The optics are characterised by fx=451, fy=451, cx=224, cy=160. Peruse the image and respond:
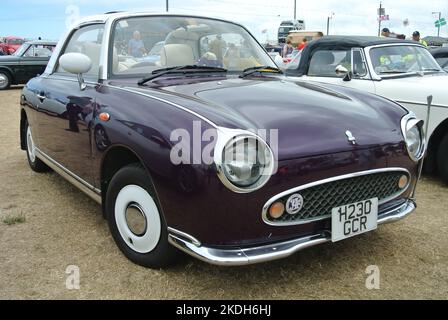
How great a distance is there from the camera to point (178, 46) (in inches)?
136

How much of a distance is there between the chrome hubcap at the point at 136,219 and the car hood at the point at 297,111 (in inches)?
26.3

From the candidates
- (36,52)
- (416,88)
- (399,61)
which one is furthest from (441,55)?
(36,52)

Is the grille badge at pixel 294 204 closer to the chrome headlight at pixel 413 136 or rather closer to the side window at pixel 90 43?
the chrome headlight at pixel 413 136

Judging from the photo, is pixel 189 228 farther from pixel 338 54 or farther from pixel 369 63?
pixel 338 54

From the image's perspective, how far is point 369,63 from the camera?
205 inches

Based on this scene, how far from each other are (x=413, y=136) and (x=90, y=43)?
2.53 metres

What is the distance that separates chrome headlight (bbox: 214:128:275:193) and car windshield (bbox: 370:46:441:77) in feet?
11.5

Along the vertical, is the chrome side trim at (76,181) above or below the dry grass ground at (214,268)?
above

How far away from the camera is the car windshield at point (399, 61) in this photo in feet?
17.2

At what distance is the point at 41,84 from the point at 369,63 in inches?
140

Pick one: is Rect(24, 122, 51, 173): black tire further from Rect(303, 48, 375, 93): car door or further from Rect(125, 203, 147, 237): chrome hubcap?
Rect(303, 48, 375, 93): car door

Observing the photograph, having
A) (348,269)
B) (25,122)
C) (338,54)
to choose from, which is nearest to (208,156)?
(348,269)

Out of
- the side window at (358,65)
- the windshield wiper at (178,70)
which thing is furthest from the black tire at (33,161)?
the side window at (358,65)

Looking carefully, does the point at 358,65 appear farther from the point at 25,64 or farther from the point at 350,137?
the point at 25,64
